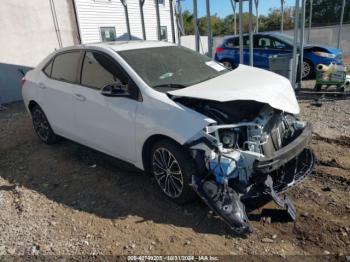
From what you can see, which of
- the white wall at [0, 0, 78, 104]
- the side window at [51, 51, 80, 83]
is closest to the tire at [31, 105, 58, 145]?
the side window at [51, 51, 80, 83]

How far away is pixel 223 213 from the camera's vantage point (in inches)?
116

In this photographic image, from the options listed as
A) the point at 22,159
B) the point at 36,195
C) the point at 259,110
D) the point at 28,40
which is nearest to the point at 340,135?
the point at 259,110

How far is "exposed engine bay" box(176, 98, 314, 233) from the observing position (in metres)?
3.00

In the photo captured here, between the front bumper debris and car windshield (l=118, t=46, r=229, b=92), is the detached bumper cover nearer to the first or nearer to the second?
the front bumper debris

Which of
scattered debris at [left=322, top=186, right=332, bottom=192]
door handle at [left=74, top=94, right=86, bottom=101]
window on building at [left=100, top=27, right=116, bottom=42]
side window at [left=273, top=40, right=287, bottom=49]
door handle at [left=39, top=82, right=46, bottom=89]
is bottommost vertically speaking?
scattered debris at [left=322, top=186, right=332, bottom=192]

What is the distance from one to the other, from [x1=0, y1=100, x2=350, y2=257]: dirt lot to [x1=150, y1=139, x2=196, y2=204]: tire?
0.56 feet

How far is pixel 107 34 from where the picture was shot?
14688mm

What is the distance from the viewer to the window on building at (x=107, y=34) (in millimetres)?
14433

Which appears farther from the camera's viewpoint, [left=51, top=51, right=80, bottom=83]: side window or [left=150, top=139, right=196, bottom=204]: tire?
[left=51, top=51, right=80, bottom=83]: side window

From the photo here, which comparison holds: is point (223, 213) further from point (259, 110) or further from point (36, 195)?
point (36, 195)

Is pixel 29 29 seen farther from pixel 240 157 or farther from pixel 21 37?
pixel 240 157

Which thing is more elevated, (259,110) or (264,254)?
(259,110)

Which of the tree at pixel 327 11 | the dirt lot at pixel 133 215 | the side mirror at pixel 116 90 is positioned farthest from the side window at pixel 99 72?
the tree at pixel 327 11

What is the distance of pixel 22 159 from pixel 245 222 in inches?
158
